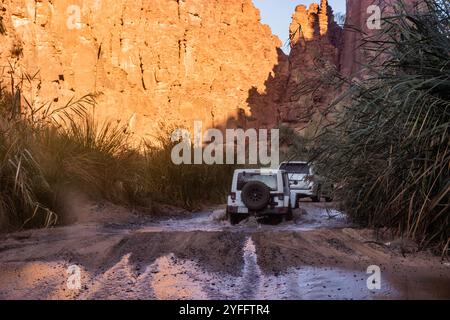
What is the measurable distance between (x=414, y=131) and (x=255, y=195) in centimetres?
528

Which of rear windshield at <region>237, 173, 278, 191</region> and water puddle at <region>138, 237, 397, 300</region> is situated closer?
water puddle at <region>138, 237, 397, 300</region>

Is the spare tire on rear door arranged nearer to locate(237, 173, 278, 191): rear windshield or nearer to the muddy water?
locate(237, 173, 278, 191): rear windshield

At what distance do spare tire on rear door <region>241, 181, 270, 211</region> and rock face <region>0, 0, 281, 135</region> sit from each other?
111 feet

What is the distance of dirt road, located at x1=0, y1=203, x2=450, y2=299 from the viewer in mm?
5414

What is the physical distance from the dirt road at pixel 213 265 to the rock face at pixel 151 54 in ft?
120

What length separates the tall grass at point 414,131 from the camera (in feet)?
21.4

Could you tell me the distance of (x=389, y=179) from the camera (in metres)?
7.61

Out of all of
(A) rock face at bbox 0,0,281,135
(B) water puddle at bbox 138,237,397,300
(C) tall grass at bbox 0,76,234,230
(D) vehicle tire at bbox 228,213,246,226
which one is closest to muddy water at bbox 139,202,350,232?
(D) vehicle tire at bbox 228,213,246,226

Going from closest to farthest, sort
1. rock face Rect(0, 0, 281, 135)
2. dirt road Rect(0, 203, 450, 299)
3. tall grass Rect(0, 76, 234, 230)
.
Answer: dirt road Rect(0, 203, 450, 299) < tall grass Rect(0, 76, 234, 230) < rock face Rect(0, 0, 281, 135)

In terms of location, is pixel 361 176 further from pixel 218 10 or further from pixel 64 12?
pixel 218 10

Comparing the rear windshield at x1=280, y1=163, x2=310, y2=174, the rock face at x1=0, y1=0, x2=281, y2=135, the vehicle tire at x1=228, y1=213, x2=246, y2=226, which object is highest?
the rock face at x1=0, y1=0, x2=281, y2=135

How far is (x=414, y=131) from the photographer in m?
6.85

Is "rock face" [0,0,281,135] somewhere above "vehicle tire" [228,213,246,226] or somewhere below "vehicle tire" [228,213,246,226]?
above

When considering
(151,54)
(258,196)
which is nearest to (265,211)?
(258,196)
